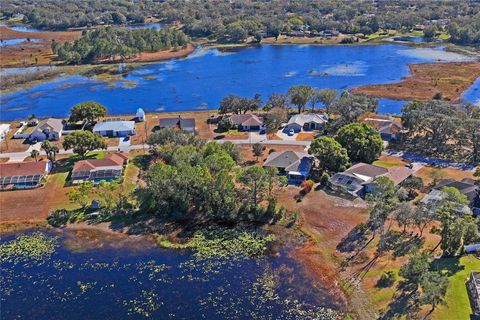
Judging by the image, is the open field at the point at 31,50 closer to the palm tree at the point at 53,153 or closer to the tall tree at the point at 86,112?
Result: the tall tree at the point at 86,112

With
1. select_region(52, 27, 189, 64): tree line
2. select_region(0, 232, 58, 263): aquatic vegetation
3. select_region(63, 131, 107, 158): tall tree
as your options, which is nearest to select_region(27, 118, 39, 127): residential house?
select_region(63, 131, 107, 158): tall tree

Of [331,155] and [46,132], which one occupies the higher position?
[331,155]

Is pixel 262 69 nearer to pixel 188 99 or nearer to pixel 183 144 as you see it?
pixel 188 99

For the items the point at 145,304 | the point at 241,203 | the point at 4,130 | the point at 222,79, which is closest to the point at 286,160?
the point at 241,203

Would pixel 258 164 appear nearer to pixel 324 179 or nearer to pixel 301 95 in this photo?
pixel 324 179

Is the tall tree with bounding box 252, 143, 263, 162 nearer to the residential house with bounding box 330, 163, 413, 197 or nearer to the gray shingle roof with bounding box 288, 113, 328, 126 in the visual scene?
the residential house with bounding box 330, 163, 413, 197

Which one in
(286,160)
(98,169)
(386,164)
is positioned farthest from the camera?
(386,164)

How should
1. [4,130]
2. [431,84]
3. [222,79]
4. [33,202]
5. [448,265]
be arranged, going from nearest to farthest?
[448,265]
[33,202]
[4,130]
[431,84]
[222,79]

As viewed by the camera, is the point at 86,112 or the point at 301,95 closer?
the point at 86,112
